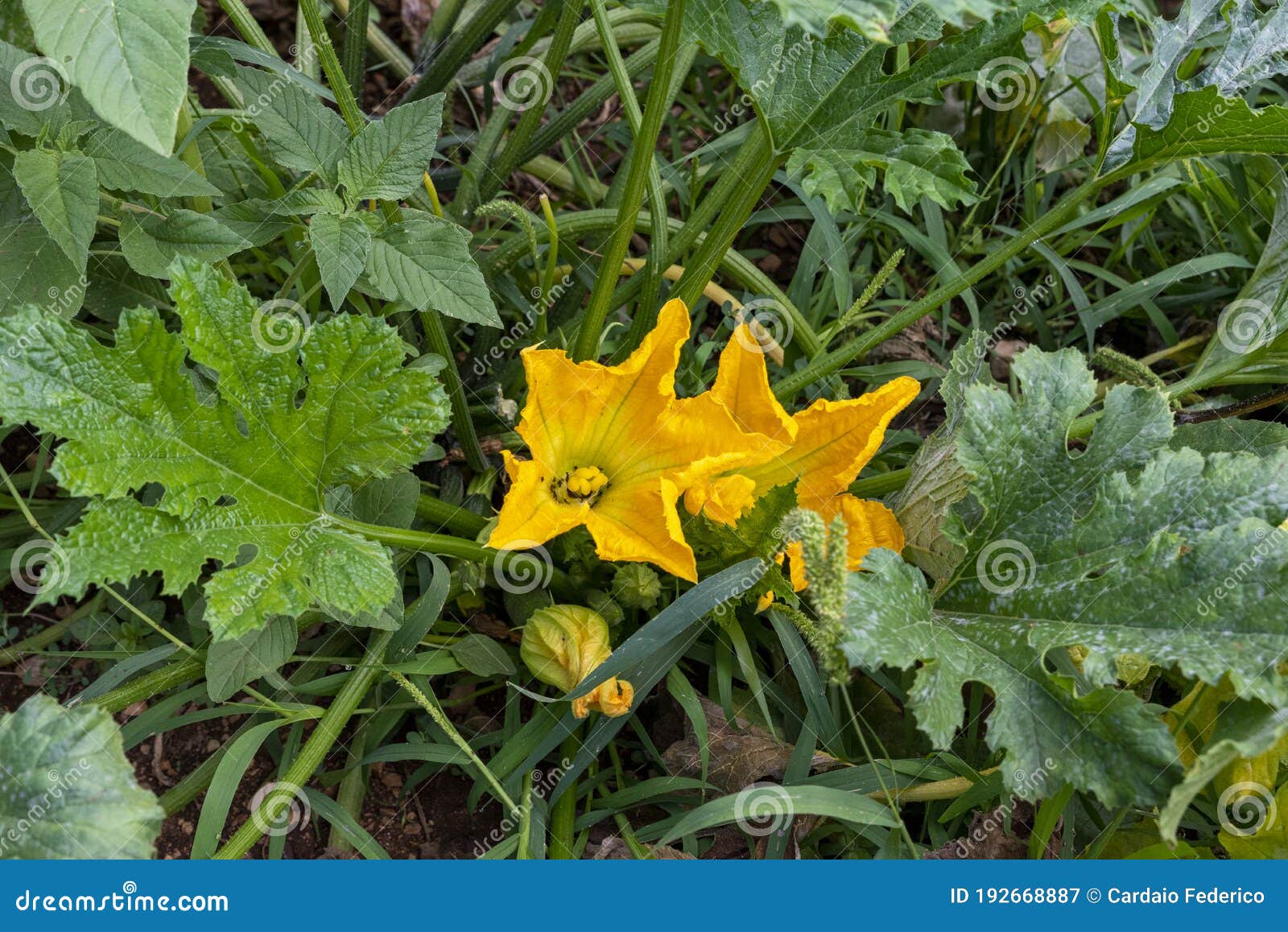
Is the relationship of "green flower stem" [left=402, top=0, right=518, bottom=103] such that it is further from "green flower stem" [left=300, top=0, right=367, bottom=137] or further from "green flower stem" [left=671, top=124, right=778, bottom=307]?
"green flower stem" [left=671, top=124, right=778, bottom=307]

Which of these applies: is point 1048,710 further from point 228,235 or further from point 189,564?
point 228,235

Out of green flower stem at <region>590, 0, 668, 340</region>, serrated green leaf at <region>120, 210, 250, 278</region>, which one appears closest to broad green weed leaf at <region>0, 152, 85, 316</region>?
serrated green leaf at <region>120, 210, 250, 278</region>

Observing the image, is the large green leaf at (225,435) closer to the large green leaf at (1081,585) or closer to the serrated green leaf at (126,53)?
the serrated green leaf at (126,53)

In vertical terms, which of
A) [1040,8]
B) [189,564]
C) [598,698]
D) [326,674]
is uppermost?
[1040,8]

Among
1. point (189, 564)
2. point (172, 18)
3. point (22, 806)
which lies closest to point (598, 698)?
point (189, 564)

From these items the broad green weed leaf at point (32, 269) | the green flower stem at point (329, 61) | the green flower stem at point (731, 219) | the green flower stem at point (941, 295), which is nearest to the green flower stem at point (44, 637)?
the broad green weed leaf at point (32, 269)

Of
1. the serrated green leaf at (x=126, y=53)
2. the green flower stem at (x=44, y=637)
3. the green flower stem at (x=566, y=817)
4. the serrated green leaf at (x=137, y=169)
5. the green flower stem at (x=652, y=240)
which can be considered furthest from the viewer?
the green flower stem at (x=44, y=637)
